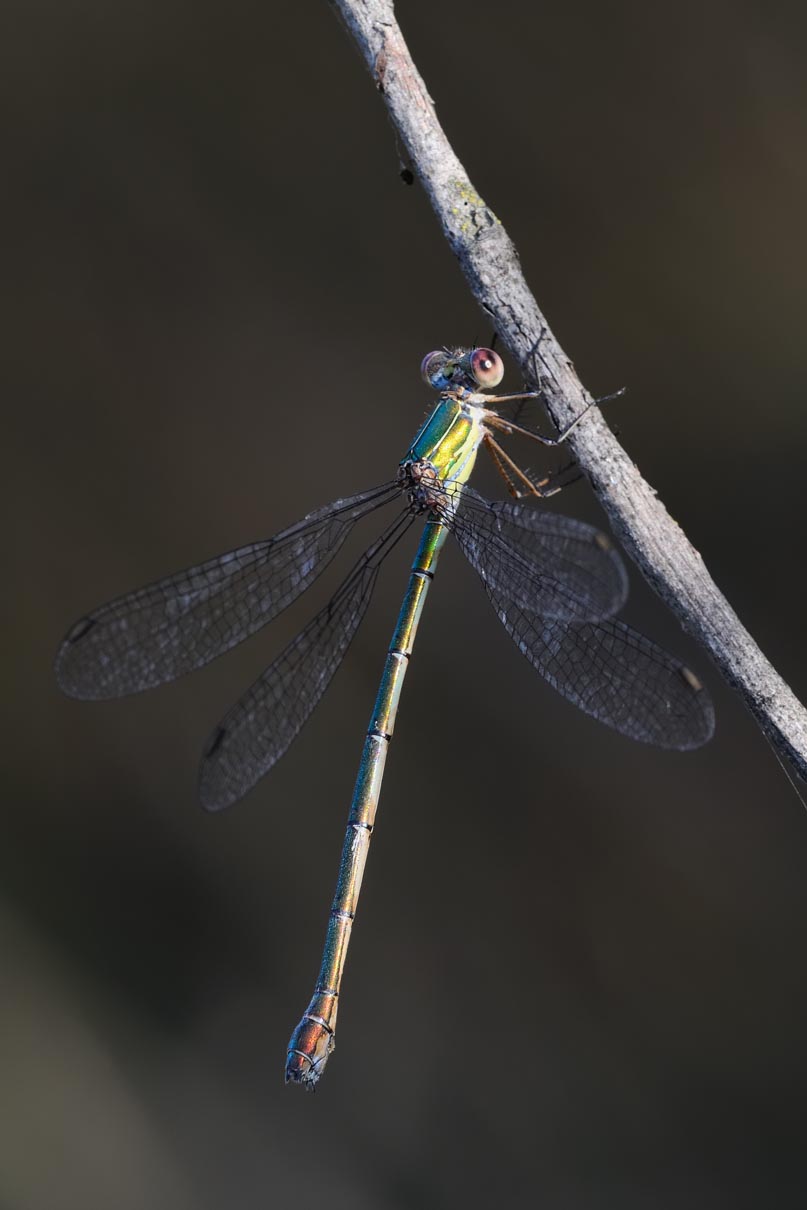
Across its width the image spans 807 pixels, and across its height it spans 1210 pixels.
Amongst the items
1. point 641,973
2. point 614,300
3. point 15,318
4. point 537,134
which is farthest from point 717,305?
point 15,318

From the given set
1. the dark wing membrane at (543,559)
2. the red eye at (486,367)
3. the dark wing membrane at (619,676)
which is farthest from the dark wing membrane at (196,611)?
the dark wing membrane at (619,676)

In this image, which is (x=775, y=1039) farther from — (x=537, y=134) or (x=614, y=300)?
(x=537, y=134)

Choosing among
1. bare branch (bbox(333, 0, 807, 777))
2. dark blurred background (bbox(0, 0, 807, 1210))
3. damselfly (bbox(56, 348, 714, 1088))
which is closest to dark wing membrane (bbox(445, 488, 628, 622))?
damselfly (bbox(56, 348, 714, 1088))

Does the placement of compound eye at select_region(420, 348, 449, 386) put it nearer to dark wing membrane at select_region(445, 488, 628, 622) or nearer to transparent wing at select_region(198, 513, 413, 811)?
dark wing membrane at select_region(445, 488, 628, 622)

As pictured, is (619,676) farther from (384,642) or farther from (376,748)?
(384,642)

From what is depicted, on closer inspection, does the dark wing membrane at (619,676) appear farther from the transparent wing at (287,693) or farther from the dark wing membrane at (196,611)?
the dark wing membrane at (196,611)
